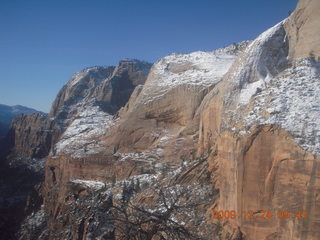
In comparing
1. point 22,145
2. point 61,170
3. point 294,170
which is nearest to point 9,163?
point 22,145

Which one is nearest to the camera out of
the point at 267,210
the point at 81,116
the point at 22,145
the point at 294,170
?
the point at 294,170

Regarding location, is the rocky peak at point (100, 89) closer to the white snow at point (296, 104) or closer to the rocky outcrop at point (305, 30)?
the rocky outcrop at point (305, 30)

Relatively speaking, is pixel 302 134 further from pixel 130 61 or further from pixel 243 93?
pixel 130 61

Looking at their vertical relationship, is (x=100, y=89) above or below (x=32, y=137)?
above

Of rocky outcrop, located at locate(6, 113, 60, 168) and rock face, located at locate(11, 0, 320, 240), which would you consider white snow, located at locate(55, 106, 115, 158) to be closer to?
rock face, located at locate(11, 0, 320, 240)

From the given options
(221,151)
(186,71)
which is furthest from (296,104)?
(186,71)

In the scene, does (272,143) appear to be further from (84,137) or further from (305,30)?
(84,137)
